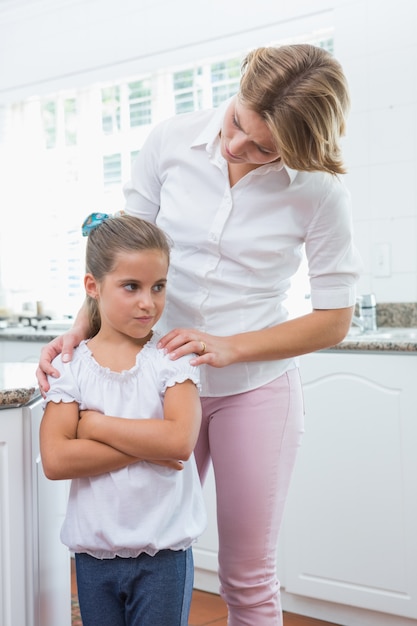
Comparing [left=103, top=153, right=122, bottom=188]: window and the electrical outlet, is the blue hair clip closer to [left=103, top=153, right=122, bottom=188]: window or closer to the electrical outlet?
the electrical outlet

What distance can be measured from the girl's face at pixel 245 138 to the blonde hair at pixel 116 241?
19cm

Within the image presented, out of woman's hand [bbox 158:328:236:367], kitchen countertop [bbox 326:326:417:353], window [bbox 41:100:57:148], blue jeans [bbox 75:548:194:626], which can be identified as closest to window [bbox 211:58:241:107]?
window [bbox 41:100:57:148]

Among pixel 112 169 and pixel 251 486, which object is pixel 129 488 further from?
pixel 112 169

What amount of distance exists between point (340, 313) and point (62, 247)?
2.80 metres

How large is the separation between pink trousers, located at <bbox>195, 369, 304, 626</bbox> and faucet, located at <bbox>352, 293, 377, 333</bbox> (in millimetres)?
1402

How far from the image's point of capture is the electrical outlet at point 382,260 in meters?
2.88

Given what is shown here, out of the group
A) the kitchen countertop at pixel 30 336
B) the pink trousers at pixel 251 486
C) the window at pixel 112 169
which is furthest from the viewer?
the window at pixel 112 169

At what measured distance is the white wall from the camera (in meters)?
2.85

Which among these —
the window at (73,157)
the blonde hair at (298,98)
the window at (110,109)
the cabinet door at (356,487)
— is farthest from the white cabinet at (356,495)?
the window at (110,109)

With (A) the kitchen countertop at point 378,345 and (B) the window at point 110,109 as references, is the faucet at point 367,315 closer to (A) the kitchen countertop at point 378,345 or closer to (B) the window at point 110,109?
(A) the kitchen countertop at point 378,345

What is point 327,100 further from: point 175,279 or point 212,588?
point 212,588

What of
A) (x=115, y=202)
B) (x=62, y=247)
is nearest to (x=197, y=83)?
(x=115, y=202)

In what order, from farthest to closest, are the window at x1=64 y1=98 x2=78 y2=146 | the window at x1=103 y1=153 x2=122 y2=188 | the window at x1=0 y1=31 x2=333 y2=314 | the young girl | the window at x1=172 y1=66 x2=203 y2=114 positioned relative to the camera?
the window at x1=64 y1=98 x2=78 y2=146 < the window at x1=103 y1=153 x2=122 y2=188 < the window at x1=0 y1=31 x2=333 y2=314 < the window at x1=172 y1=66 x2=203 y2=114 < the young girl

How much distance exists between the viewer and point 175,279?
4.85ft
